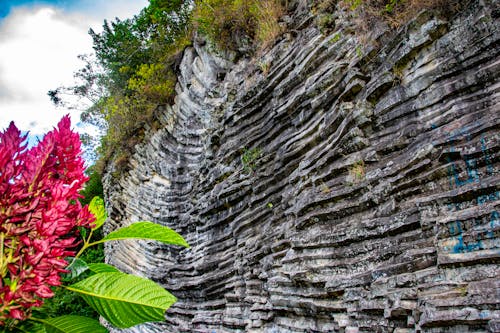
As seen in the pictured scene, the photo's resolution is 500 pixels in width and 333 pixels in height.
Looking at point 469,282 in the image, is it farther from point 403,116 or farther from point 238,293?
point 238,293

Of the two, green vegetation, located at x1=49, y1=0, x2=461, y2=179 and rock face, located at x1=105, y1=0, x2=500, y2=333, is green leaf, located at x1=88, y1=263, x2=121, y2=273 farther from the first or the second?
green vegetation, located at x1=49, y1=0, x2=461, y2=179

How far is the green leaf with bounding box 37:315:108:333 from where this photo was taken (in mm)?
1075

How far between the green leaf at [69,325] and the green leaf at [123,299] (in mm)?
50

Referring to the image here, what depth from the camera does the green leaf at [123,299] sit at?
110cm

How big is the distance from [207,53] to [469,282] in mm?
9609

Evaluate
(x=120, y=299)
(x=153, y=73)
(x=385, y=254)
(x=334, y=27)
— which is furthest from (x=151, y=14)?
(x=120, y=299)

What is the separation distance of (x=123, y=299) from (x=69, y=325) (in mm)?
166

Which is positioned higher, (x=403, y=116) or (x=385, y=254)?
(x=403, y=116)

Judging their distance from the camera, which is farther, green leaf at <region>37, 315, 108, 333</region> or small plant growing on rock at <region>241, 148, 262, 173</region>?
small plant growing on rock at <region>241, 148, 262, 173</region>

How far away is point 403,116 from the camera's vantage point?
4.59 meters

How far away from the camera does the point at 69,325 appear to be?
109 cm

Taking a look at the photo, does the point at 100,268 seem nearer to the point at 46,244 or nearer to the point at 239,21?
the point at 46,244

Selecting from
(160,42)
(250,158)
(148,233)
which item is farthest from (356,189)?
(160,42)

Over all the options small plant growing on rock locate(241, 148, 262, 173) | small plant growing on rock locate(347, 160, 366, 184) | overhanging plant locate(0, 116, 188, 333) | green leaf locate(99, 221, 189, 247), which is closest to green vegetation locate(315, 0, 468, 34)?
small plant growing on rock locate(347, 160, 366, 184)
